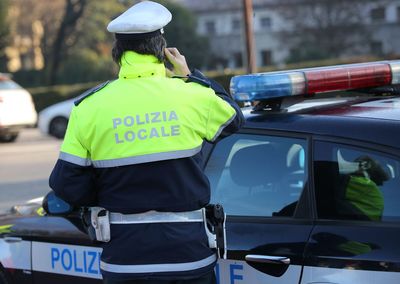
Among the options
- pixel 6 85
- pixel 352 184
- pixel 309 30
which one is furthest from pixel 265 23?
pixel 352 184

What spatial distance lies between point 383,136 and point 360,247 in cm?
42

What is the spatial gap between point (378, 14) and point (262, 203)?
56.5 m

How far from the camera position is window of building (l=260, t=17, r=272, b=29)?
210 feet

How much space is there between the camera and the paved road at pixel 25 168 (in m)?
8.90

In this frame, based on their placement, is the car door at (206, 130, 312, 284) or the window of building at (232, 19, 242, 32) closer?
the car door at (206, 130, 312, 284)

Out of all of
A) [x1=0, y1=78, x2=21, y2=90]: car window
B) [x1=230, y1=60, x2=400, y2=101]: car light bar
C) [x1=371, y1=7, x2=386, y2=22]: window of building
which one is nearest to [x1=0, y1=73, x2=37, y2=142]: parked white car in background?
[x1=0, y1=78, x2=21, y2=90]: car window

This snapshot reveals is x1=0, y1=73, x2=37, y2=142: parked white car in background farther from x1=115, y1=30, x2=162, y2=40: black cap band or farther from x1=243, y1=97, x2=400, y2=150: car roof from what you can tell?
x1=115, y1=30, x2=162, y2=40: black cap band

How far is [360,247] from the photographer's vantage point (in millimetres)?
2443

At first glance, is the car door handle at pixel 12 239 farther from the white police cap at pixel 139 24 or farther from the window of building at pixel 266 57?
the window of building at pixel 266 57

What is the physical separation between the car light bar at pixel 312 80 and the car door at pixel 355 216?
0.35m

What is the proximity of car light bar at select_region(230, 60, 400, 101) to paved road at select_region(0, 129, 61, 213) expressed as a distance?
5057 millimetres

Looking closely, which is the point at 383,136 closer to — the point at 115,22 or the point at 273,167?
the point at 273,167

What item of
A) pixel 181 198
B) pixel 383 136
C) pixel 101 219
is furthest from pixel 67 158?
pixel 383 136

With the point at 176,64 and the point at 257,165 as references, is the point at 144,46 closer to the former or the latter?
the point at 176,64
